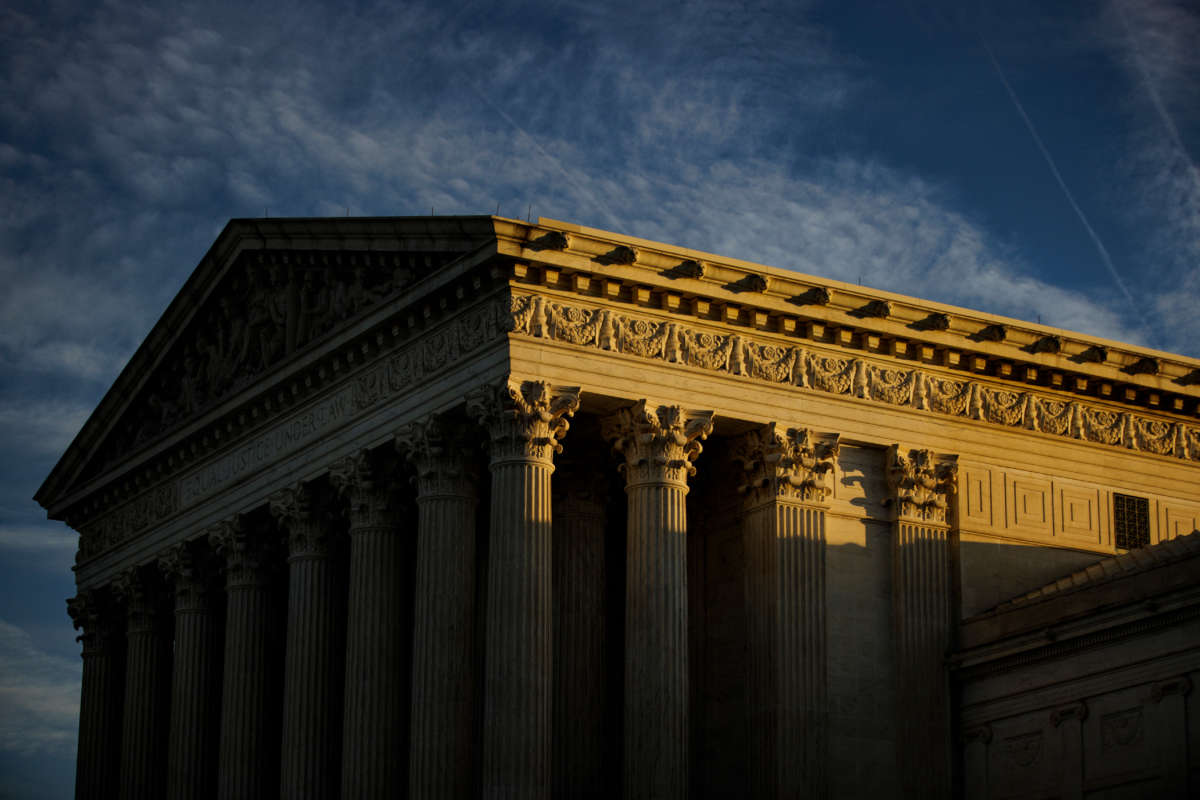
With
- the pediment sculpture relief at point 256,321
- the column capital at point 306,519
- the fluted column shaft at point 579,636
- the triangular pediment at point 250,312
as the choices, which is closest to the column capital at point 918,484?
the fluted column shaft at point 579,636

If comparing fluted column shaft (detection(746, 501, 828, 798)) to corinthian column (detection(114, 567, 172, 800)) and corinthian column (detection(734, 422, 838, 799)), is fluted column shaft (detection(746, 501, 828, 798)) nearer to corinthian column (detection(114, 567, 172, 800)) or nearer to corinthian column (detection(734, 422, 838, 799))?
corinthian column (detection(734, 422, 838, 799))

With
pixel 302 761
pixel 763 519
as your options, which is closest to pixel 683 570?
pixel 763 519

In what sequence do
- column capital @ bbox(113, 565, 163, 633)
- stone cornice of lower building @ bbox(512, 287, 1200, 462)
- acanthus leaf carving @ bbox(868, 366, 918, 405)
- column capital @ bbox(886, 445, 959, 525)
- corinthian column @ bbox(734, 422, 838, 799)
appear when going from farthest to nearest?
column capital @ bbox(113, 565, 163, 633)
acanthus leaf carving @ bbox(868, 366, 918, 405)
column capital @ bbox(886, 445, 959, 525)
stone cornice of lower building @ bbox(512, 287, 1200, 462)
corinthian column @ bbox(734, 422, 838, 799)

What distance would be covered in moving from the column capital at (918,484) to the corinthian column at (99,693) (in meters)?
28.4

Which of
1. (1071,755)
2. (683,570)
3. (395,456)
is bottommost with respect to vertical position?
(1071,755)

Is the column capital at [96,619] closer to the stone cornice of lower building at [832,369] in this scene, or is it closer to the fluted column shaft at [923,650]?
the stone cornice of lower building at [832,369]

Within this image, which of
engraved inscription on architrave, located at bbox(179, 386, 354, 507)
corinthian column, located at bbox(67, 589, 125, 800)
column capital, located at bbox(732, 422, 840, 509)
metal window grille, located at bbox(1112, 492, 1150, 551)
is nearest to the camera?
column capital, located at bbox(732, 422, 840, 509)

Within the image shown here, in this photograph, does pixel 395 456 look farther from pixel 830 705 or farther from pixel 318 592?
pixel 830 705

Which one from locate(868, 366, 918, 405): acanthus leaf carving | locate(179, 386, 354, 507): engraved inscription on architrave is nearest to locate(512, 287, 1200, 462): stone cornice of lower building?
locate(868, 366, 918, 405): acanthus leaf carving

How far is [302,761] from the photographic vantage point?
172ft

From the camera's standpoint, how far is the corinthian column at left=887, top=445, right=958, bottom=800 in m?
48.8

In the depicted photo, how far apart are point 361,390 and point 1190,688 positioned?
21.2 meters

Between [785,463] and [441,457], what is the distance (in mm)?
8125

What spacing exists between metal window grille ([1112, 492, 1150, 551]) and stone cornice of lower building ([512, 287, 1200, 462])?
1.40 metres
